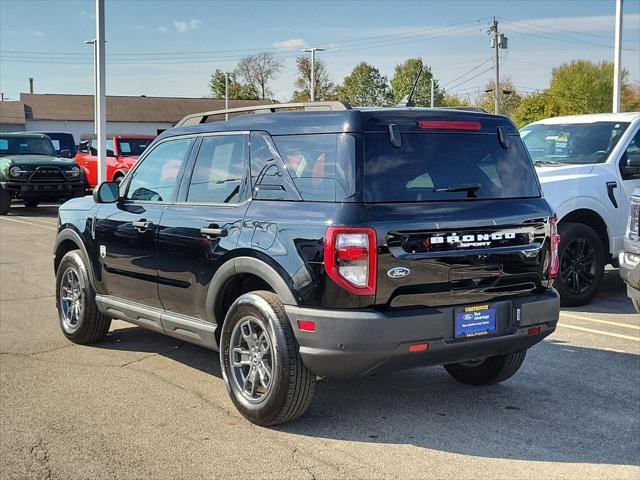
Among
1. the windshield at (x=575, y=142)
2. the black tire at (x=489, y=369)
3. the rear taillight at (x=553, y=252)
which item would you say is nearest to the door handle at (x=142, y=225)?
A: the black tire at (x=489, y=369)

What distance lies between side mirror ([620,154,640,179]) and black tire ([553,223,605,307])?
0.83 m

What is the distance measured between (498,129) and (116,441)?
3.04 meters

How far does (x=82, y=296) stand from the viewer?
6547 mm

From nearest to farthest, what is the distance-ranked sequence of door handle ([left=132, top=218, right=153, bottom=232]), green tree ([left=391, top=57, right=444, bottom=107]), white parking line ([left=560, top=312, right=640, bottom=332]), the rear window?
the rear window → door handle ([left=132, top=218, right=153, bottom=232]) → white parking line ([left=560, top=312, right=640, bottom=332]) → green tree ([left=391, top=57, right=444, bottom=107])

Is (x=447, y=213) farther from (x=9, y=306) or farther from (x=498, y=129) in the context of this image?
(x=9, y=306)

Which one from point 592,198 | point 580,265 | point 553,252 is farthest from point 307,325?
point 592,198

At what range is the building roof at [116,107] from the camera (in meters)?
73.4

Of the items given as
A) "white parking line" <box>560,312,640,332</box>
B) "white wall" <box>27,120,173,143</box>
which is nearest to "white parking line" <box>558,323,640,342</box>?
"white parking line" <box>560,312,640,332</box>

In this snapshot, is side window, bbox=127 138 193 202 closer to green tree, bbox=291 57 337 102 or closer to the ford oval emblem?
the ford oval emblem

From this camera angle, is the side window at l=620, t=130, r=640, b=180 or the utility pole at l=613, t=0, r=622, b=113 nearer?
the side window at l=620, t=130, r=640, b=180

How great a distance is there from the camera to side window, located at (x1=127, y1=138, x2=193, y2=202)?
18.7ft

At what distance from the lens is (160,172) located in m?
5.91

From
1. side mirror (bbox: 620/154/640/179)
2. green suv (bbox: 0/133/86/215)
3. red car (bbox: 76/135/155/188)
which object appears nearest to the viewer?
side mirror (bbox: 620/154/640/179)

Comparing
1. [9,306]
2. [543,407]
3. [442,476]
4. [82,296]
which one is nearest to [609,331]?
[543,407]
